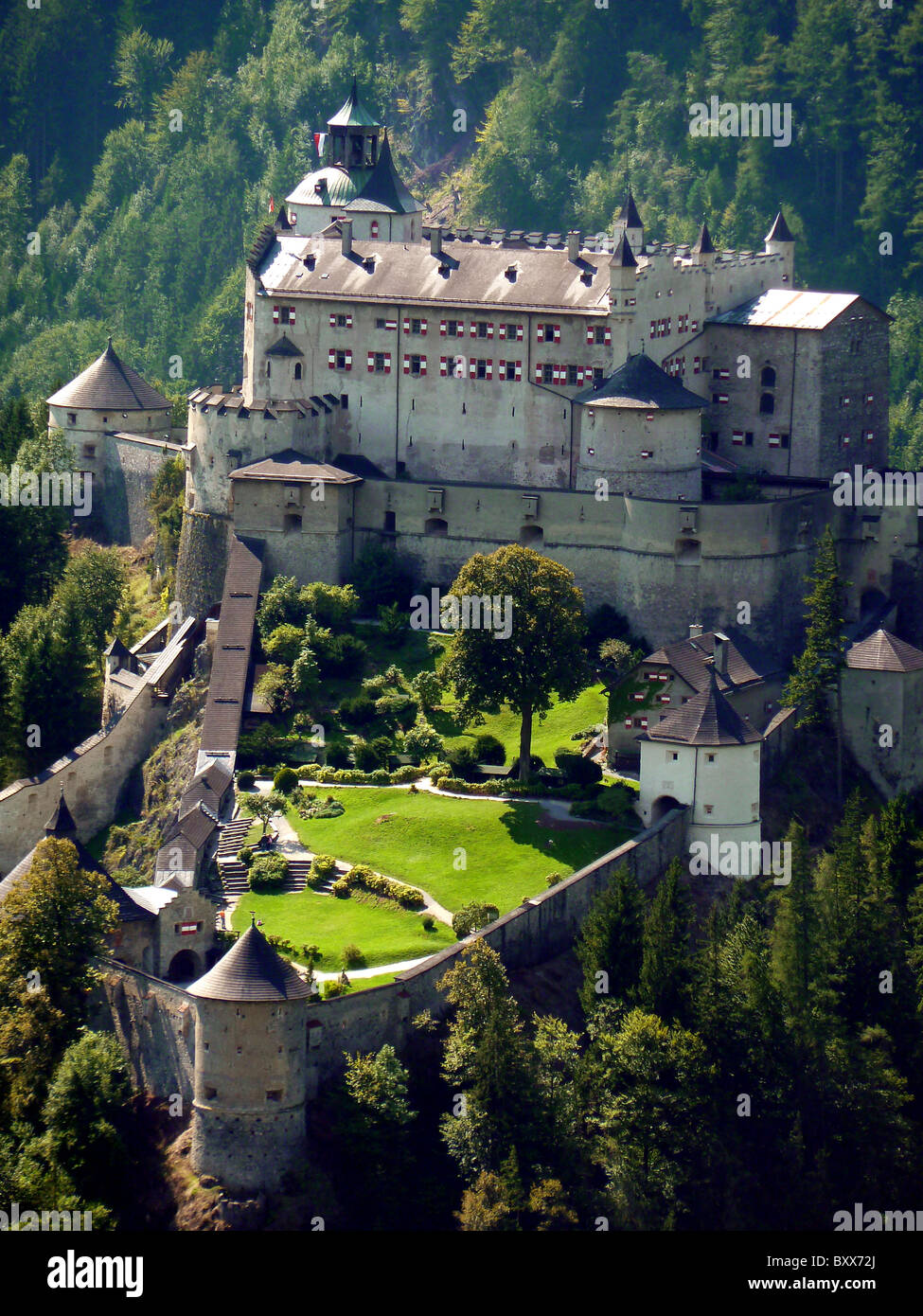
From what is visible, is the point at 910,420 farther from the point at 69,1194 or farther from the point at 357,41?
the point at 69,1194

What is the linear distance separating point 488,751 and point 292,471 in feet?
54.1

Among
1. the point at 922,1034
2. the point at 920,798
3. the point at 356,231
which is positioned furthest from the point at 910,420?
the point at 922,1034

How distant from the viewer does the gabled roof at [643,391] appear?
105 m

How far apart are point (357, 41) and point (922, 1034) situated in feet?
375

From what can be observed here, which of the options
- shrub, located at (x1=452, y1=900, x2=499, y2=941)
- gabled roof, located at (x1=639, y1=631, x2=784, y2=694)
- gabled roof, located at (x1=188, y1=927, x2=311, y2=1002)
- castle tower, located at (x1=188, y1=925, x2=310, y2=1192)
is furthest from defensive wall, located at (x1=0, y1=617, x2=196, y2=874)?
gabled roof, located at (x1=188, y1=927, x2=311, y2=1002)

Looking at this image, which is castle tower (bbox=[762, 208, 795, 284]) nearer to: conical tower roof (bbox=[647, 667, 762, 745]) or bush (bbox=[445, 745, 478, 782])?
conical tower roof (bbox=[647, 667, 762, 745])

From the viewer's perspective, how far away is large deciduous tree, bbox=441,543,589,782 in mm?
95562

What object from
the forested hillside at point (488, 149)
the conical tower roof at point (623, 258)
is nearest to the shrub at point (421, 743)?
the conical tower roof at point (623, 258)

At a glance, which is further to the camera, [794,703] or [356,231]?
[356,231]

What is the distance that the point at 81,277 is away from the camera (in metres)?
188

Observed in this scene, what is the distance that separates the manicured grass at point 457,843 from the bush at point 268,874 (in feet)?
6.66

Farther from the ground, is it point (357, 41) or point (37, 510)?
point (357, 41)

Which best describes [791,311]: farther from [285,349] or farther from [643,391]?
[285,349]

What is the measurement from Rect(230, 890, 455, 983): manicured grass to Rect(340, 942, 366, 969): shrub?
207mm
